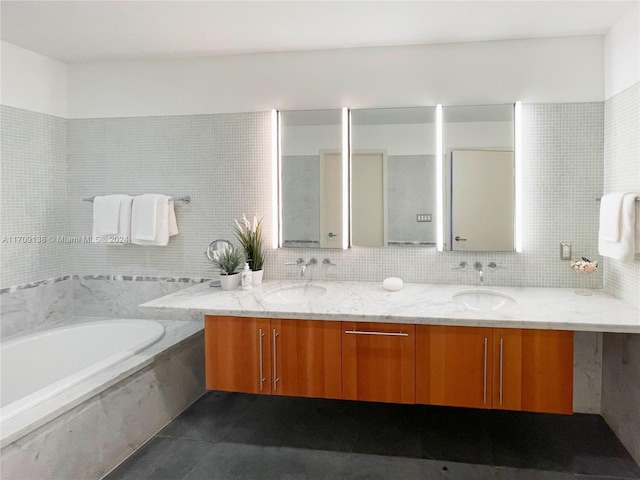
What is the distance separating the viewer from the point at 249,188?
9.98 ft

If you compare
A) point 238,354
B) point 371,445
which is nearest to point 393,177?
point 238,354

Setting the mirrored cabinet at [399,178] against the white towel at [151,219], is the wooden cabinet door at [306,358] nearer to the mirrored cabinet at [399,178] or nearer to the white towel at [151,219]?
the mirrored cabinet at [399,178]

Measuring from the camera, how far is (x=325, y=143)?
293 centimetres

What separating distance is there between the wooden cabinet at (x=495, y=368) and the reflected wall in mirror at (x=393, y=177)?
2.89ft

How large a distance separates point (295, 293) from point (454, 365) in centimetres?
113

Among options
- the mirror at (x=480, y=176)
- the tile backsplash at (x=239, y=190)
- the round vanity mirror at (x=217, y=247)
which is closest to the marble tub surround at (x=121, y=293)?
the tile backsplash at (x=239, y=190)

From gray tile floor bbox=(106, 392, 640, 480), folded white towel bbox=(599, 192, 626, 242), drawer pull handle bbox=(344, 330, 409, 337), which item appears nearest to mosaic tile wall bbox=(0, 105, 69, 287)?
gray tile floor bbox=(106, 392, 640, 480)

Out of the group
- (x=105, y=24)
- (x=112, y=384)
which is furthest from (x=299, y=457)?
(x=105, y=24)

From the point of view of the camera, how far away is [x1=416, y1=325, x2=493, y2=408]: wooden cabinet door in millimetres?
2059

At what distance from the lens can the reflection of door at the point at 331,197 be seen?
9.54 ft

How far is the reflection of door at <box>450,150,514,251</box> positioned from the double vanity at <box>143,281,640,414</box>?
0.42 metres

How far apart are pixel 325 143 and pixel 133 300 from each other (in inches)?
72.3

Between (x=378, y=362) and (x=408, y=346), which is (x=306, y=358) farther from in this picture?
(x=408, y=346)

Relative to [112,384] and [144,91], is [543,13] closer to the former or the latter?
[144,91]
